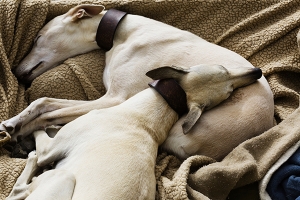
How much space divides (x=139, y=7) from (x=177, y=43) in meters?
0.46

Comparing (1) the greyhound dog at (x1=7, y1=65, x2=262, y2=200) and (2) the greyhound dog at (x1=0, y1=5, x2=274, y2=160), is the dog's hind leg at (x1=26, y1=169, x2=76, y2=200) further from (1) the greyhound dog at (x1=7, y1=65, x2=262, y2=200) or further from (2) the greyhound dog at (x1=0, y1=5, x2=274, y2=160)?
(2) the greyhound dog at (x1=0, y1=5, x2=274, y2=160)

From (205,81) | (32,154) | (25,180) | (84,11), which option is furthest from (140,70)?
(25,180)

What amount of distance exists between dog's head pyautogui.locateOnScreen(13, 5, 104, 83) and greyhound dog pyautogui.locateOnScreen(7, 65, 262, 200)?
0.60 metres

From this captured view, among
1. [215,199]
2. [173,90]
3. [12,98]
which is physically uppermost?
[173,90]

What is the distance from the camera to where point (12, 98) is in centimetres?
273

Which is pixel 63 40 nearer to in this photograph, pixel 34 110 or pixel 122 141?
pixel 34 110

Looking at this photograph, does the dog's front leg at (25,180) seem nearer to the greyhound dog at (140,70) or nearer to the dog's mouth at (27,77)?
the greyhound dog at (140,70)

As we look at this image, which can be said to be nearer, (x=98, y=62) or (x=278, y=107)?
(x=278, y=107)

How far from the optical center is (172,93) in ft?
7.97

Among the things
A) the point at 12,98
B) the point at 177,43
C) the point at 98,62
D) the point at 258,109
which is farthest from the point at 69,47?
the point at 258,109

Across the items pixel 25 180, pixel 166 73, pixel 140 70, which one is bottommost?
pixel 25 180

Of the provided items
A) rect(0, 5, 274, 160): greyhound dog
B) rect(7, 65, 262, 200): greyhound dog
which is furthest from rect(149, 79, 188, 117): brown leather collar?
rect(0, 5, 274, 160): greyhound dog

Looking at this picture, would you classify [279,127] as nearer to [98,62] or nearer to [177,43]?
[177,43]

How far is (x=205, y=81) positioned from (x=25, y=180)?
1031 millimetres
